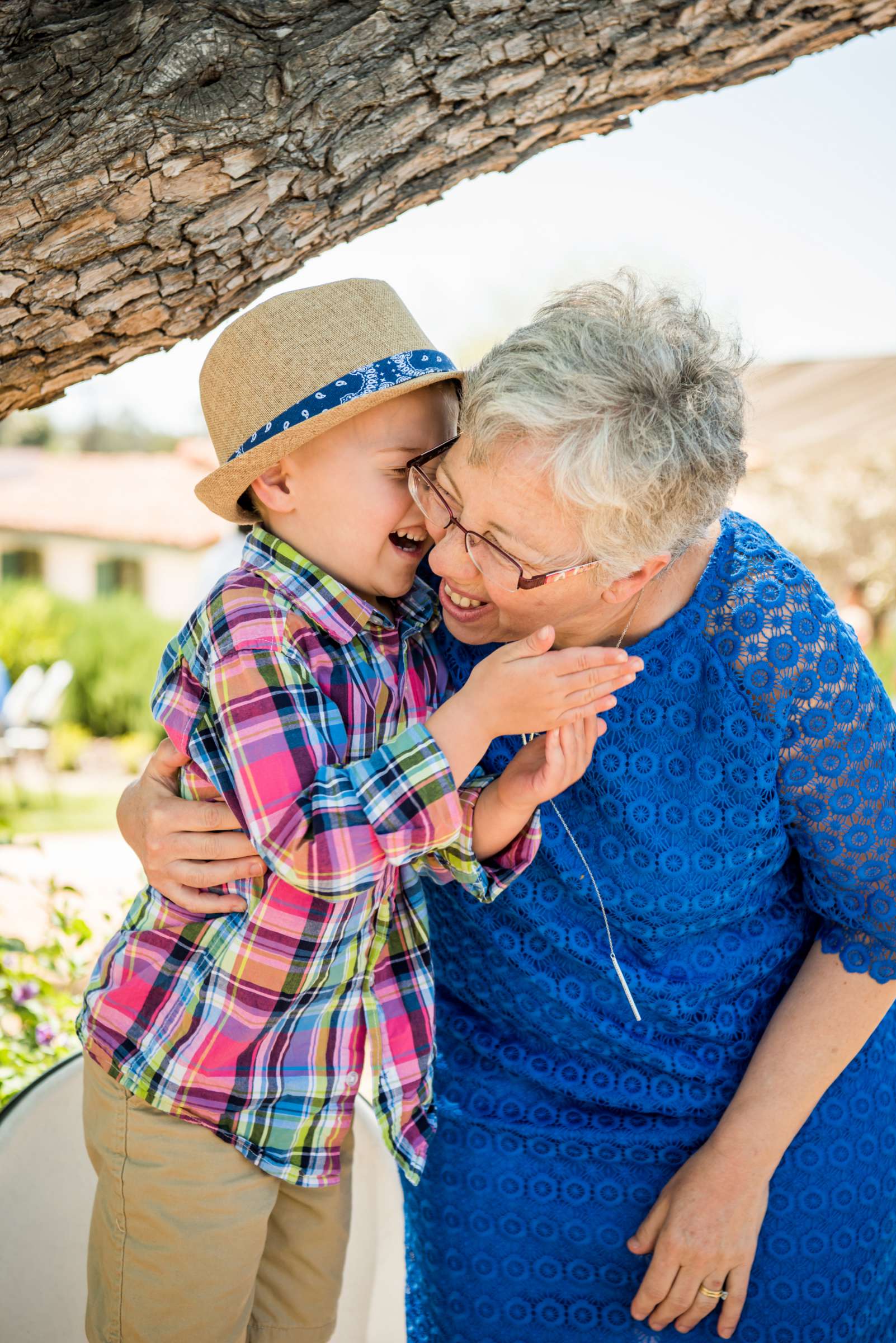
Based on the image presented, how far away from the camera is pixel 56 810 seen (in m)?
14.6

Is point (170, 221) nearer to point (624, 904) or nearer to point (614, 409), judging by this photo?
point (614, 409)

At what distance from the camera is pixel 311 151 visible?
2080 millimetres

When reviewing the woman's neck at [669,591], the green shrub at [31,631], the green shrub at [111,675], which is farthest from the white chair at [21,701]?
the woman's neck at [669,591]

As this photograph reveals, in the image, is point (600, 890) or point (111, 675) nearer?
point (600, 890)

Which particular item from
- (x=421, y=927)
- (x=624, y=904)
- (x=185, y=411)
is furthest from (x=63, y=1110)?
(x=185, y=411)

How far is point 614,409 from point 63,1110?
1.67 m

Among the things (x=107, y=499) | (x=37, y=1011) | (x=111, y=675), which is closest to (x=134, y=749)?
(x=111, y=675)

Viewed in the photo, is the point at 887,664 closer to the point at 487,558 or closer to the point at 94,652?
the point at 94,652

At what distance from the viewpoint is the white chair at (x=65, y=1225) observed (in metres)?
2.14

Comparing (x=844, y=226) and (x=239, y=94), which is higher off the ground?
(x=844, y=226)

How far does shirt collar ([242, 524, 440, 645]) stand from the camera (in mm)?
1910

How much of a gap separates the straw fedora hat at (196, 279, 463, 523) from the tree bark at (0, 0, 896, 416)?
0.64 feet

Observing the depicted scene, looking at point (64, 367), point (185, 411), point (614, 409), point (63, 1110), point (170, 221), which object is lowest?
point (63, 1110)

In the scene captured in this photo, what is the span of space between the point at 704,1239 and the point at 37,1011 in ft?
7.66
